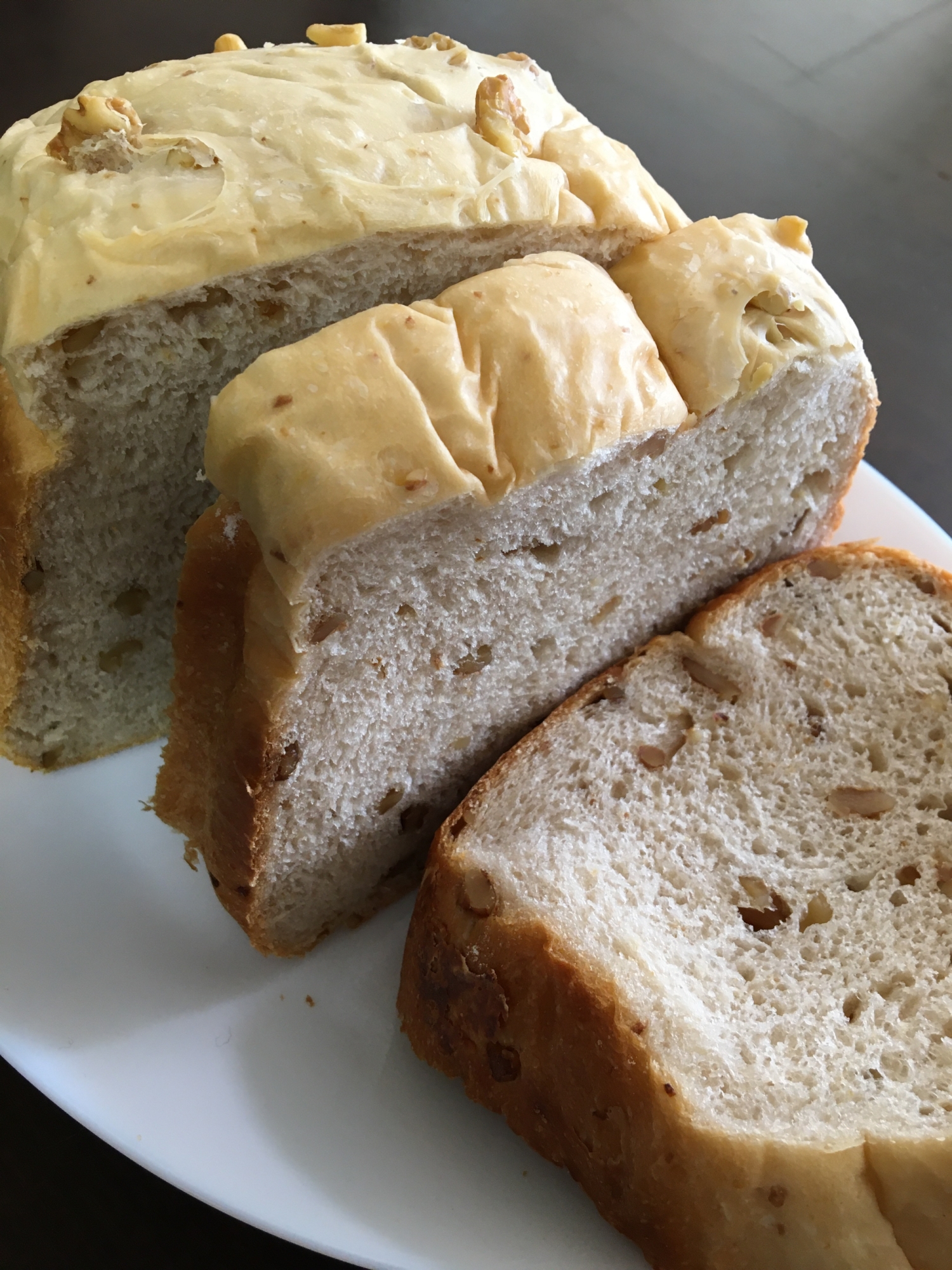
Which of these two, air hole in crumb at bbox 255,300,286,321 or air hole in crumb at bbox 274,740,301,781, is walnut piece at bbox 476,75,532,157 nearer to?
air hole in crumb at bbox 255,300,286,321

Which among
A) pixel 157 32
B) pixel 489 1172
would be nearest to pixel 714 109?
pixel 157 32

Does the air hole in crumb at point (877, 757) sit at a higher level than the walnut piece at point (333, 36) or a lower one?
lower

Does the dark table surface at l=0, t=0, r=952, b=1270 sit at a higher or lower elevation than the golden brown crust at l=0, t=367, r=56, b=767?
higher

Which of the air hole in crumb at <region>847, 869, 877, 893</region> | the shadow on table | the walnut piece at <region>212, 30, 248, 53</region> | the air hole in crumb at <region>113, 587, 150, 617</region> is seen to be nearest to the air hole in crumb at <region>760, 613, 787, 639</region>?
the air hole in crumb at <region>847, 869, 877, 893</region>

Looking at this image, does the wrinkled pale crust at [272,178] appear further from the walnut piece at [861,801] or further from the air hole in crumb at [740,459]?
the walnut piece at [861,801]

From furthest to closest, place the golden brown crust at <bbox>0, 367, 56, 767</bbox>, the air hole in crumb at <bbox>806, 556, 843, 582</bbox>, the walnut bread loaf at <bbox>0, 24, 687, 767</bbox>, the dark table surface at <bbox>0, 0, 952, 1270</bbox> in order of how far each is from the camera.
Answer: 1. the dark table surface at <bbox>0, 0, 952, 1270</bbox>
2. the air hole in crumb at <bbox>806, 556, 843, 582</bbox>
3. the golden brown crust at <bbox>0, 367, 56, 767</bbox>
4. the walnut bread loaf at <bbox>0, 24, 687, 767</bbox>

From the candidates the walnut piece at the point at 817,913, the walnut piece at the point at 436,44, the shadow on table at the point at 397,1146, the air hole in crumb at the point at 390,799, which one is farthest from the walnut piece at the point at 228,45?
the walnut piece at the point at 817,913

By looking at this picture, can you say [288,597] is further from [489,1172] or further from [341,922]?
[489,1172]
